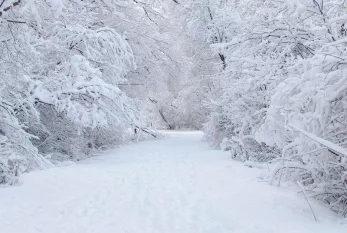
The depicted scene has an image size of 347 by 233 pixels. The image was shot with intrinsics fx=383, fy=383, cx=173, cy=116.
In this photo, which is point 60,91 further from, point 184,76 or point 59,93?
point 184,76

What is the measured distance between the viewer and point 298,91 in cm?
532

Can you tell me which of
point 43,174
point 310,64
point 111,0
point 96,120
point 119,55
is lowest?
point 43,174

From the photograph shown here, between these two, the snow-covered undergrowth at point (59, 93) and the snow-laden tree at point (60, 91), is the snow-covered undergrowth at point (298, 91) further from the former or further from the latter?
the snow-laden tree at point (60, 91)

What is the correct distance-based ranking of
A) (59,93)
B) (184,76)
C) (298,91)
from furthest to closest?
(184,76) → (59,93) → (298,91)

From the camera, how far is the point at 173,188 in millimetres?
6969

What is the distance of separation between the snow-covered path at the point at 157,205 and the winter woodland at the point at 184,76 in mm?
546

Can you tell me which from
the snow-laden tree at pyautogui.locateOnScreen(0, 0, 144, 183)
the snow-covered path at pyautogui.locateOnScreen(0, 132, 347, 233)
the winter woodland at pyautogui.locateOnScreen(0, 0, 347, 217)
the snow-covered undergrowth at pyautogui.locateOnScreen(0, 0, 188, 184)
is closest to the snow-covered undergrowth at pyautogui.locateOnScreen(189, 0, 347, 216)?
the winter woodland at pyautogui.locateOnScreen(0, 0, 347, 217)

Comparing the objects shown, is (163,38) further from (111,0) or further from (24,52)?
(111,0)

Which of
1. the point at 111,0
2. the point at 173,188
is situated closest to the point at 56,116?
the point at 173,188

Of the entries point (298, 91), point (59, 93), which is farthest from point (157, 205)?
point (59, 93)

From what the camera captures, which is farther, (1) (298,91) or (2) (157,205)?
(2) (157,205)

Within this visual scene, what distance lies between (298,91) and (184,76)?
15660 mm

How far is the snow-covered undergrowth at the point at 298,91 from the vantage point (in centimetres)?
483

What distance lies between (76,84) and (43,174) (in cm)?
317
